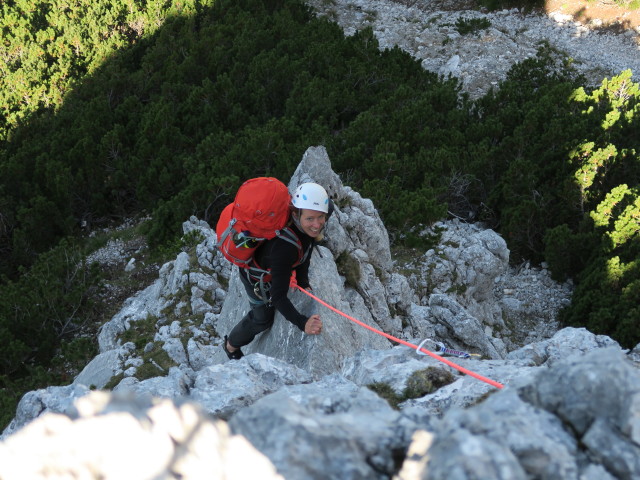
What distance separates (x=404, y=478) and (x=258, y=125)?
15545 mm

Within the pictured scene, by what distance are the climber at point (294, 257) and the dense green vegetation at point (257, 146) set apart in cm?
493

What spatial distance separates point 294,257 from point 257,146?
977cm

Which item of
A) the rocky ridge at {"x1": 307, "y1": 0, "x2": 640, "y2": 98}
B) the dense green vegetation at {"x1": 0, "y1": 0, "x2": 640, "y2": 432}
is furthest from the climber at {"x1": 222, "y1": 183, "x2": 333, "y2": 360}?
the rocky ridge at {"x1": 307, "y1": 0, "x2": 640, "y2": 98}

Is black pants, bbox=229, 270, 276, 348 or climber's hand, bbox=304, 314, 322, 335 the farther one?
black pants, bbox=229, 270, 276, 348

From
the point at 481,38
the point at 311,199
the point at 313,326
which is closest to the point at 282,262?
the point at 311,199

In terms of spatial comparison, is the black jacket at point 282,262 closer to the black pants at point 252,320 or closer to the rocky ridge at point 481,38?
the black pants at point 252,320

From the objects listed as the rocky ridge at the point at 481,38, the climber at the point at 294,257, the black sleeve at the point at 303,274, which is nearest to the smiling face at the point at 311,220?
the climber at the point at 294,257

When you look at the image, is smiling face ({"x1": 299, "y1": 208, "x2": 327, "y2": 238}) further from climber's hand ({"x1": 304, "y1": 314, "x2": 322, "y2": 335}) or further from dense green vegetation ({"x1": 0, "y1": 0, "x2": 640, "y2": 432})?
dense green vegetation ({"x1": 0, "y1": 0, "x2": 640, "y2": 432})

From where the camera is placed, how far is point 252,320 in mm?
5332

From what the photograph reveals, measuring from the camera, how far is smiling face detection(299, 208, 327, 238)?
422 cm

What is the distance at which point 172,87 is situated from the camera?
56.7ft

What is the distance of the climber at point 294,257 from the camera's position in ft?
13.9

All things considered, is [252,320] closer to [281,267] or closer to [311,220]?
[281,267]

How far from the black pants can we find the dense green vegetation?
423 centimetres
